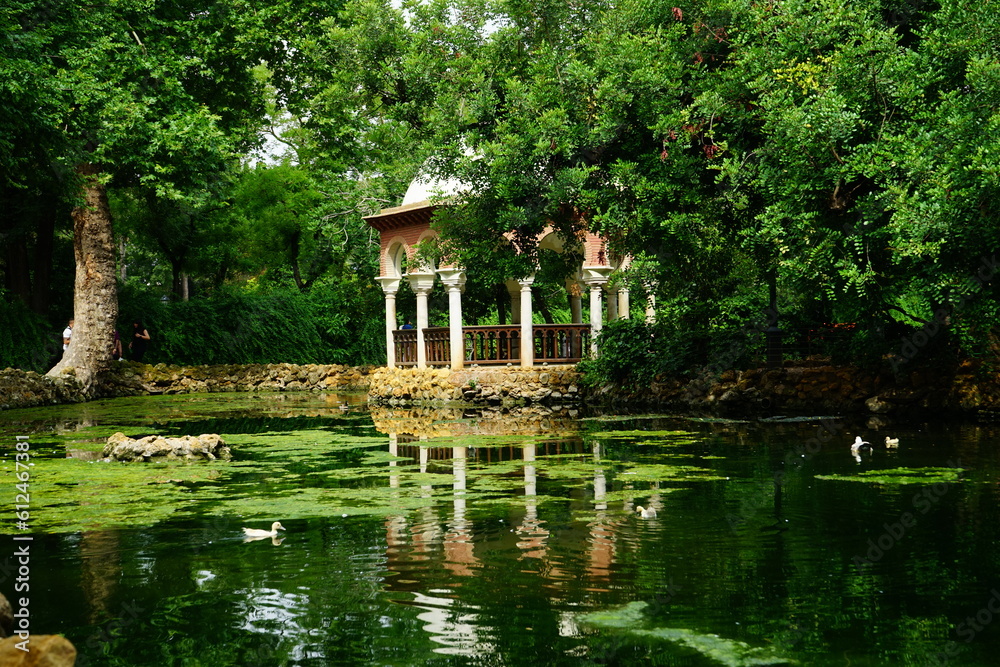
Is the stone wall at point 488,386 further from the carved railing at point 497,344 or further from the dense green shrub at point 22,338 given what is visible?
the dense green shrub at point 22,338

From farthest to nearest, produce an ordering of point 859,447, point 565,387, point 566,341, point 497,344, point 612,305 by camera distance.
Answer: point 612,305, point 566,341, point 497,344, point 565,387, point 859,447

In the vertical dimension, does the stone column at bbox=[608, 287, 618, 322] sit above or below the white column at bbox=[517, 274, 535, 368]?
above

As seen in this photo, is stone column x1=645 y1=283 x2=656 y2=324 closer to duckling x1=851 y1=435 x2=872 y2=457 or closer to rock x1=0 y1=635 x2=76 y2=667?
duckling x1=851 y1=435 x2=872 y2=457

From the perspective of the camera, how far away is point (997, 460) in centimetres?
908

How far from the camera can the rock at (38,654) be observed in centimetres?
294

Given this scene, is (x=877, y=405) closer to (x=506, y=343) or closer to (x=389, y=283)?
(x=506, y=343)

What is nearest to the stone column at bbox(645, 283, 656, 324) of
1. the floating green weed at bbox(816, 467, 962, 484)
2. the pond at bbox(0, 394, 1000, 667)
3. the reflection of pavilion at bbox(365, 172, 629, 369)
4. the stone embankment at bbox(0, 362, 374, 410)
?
the reflection of pavilion at bbox(365, 172, 629, 369)

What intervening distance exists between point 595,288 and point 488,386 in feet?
10.6

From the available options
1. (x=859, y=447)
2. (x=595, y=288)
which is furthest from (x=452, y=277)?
(x=859, y=447)

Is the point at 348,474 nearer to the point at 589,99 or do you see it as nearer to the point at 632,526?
the point at 632,526

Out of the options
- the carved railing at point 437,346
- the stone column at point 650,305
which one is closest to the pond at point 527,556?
the stone column at point 650,305

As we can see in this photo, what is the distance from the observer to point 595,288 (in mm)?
21391

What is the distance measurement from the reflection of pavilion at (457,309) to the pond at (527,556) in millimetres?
10389

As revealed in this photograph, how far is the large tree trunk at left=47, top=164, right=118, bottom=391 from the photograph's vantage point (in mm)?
22312
